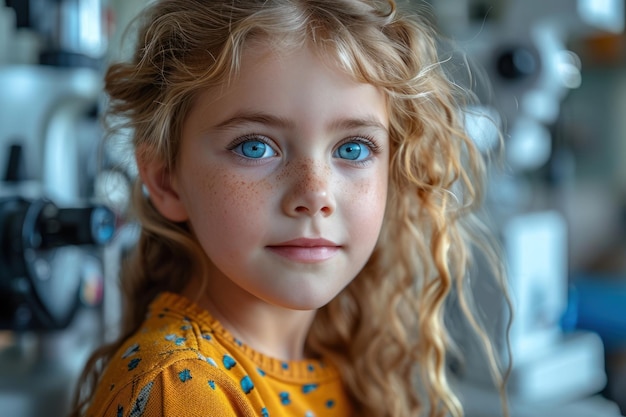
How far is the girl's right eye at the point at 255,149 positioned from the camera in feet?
2.23

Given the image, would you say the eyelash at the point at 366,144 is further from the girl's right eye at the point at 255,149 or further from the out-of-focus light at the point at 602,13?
the out-of-focus light at the point at 602,13

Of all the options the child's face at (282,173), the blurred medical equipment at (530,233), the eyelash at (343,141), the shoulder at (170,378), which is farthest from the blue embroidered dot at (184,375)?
the blurred medical equipment at (530,233)

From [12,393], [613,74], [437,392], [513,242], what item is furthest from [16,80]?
[613,74]

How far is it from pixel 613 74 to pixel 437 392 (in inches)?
97.6

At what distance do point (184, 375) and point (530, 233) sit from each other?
885 millimetres

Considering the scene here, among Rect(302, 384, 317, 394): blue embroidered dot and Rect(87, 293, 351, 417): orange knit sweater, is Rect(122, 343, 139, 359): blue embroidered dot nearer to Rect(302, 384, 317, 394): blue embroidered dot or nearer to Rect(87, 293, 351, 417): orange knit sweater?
Rect(87, 293, 351, 417): orange knit sweater

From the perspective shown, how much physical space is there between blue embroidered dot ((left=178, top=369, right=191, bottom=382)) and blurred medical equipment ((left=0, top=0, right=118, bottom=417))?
259 mm

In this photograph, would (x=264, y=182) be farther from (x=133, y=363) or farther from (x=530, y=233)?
(x=530, y=233)

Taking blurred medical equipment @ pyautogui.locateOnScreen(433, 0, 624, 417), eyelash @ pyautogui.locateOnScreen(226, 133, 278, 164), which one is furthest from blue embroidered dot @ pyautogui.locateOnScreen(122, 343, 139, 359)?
blurred medical equipment @ pyautogui.locateOnScreen(433, 0, 624, 417)

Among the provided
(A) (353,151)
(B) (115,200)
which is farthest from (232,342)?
(B) (115,200)

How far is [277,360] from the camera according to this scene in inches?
31.7

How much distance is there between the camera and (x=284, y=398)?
0.78 meters

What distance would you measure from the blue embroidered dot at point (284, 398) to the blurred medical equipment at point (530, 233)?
20.7 inches

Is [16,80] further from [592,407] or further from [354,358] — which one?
[592,407]
